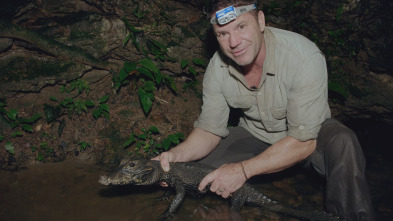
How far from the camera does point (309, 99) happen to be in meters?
3.80

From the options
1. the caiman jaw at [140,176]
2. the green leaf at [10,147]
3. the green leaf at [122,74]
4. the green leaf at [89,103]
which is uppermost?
the green leaf at [122,74]

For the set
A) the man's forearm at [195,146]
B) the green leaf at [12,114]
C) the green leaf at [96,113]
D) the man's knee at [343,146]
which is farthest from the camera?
the green leaf at [96,113]

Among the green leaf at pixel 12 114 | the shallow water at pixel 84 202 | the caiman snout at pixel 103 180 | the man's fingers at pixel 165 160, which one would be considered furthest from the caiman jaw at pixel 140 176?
the green leaf at pixel 12 114

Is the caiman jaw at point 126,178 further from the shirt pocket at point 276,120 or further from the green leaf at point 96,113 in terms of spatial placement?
the green leaf at point 96,113

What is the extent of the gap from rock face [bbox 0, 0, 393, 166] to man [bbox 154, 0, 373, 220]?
8.45 ft

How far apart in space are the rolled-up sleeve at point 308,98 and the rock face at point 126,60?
133 inches

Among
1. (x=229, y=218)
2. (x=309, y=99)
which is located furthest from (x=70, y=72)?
(x=309, y=99)

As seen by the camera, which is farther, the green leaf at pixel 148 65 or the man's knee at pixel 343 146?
the green leaf at pixel 148 65

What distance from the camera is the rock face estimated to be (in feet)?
19.6

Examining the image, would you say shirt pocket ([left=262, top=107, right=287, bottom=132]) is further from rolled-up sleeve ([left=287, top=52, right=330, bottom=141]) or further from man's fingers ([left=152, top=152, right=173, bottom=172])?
man's fingers ([left=152, top=152, right=173, bottom=172])

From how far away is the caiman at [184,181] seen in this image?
4.35 metres

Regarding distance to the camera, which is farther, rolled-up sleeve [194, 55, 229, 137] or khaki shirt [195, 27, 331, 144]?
rolled-up sleeve [194, 55, 229, 137]

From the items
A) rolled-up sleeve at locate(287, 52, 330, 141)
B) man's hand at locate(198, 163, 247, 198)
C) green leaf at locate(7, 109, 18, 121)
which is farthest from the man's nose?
green leaf at locate(7, 109, 18, 121)

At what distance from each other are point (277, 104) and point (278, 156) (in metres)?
0.81
